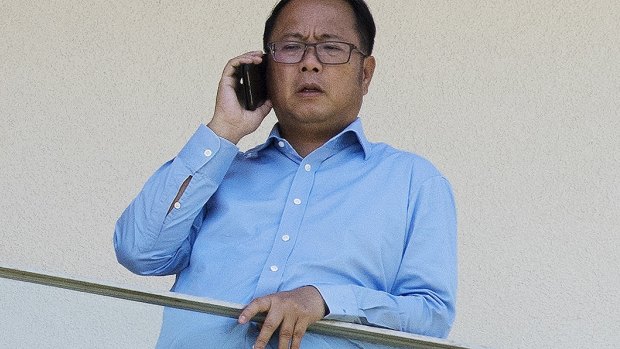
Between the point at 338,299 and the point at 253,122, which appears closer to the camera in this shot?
the point at 338,299

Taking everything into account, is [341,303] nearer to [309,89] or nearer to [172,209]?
[172,209]

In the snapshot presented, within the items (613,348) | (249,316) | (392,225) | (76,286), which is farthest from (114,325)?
(613,348)

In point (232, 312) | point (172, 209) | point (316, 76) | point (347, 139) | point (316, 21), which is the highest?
point (316, 21)

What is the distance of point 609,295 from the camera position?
13.6ft

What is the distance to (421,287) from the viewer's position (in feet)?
7.95

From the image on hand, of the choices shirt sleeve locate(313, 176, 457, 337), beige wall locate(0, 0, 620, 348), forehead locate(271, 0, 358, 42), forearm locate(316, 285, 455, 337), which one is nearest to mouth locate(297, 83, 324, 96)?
forehead locate(271, 0, 358, 42)

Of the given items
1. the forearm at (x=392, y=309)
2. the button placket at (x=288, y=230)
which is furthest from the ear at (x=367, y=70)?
the forearm at (x=392, y=309)

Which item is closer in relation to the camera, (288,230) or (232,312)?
(232,312)

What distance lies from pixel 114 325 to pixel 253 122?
Result: 53 centimetres

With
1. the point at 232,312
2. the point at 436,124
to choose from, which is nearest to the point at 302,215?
the point at 232,312

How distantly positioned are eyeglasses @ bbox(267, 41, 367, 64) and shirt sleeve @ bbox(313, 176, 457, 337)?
1.02 ft

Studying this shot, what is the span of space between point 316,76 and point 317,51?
57 mm

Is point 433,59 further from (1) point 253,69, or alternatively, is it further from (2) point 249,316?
(2) point 249,316

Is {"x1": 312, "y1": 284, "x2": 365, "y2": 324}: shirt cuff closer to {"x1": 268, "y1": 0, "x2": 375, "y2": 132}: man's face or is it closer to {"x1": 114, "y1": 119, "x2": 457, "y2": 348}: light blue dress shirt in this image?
{"x1": 114, "y1": 119, "x2": 457, "y2": 348}: light blue dress shirt
